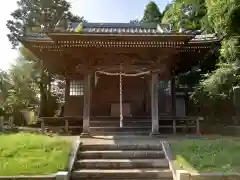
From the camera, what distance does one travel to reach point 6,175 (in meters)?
6.67

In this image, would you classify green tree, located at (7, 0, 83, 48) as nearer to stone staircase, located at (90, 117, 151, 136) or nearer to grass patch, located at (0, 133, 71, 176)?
stone staircase, located at (90, 117, 151, 136)

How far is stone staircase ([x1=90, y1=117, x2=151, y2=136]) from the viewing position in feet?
40.5

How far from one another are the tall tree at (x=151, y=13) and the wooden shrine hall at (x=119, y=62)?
45.2 ft

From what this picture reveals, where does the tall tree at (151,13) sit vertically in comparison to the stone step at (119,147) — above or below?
above

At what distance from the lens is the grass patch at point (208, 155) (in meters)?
7.22

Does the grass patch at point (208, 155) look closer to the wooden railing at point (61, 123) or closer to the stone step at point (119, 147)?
the stone step at point (119, 147)

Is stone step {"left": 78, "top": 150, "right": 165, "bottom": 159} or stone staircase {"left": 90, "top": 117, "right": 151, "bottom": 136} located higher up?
stone staircase {"left": 90, "top": 117, "right": 151, "bottom": 136}

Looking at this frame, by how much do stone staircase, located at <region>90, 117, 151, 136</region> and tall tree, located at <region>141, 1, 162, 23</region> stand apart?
56.0 ft

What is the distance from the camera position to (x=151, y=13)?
94.6 feet

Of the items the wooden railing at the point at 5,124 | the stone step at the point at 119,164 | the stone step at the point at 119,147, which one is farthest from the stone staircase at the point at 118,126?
the wooden railing at the point at 5,124

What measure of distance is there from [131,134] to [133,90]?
389cm

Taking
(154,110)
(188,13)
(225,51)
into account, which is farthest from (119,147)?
(188,13)

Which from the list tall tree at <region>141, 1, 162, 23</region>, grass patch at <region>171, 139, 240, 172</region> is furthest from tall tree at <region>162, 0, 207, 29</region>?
grass patch at <region>171, 139, 240, 172</region>

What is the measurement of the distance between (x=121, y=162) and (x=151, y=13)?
2336 cm
